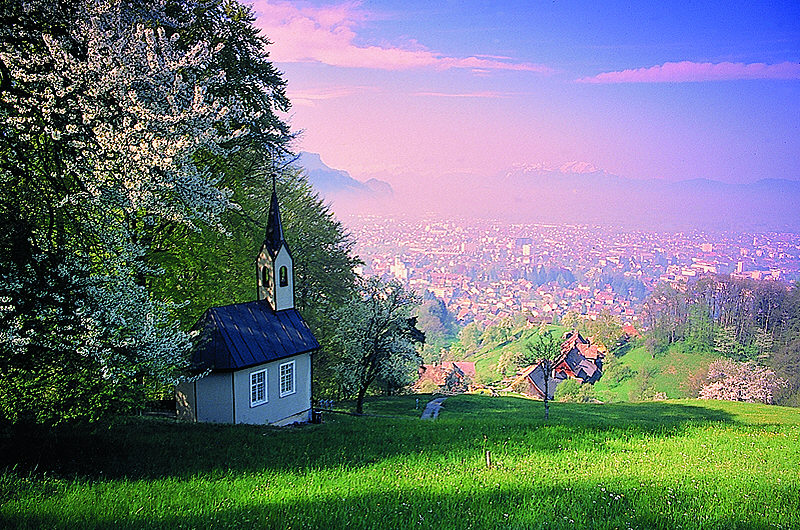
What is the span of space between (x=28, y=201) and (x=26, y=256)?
1331 millimetres

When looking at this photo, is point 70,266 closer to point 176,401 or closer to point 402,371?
point 176,401

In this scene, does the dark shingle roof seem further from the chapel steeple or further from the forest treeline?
the forest treeline

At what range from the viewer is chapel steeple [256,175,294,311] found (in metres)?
22.0

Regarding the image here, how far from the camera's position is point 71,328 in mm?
9781

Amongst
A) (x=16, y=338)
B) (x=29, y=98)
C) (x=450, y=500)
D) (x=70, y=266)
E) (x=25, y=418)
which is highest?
(x=29, y=98)

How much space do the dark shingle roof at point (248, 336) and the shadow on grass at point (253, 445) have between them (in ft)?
11.0

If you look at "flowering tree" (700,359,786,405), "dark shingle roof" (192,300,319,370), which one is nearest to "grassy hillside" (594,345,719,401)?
"flowering tree" (700,359,786,405)

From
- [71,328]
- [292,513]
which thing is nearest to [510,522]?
[292,513]

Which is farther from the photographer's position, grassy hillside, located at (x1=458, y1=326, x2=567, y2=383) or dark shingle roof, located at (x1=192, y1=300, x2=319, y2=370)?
grassy hillside, located at (x1=458, y1=326, x2=567, y2=383)

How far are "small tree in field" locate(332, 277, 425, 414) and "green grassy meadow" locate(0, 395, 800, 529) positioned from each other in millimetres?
14011

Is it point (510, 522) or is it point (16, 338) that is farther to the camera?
point (16, 338)

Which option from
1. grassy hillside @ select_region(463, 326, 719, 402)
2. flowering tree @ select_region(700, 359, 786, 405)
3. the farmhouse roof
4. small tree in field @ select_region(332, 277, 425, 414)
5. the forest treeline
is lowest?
the farmhouse roof

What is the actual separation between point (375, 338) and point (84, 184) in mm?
20601

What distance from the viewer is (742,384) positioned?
65062mm
